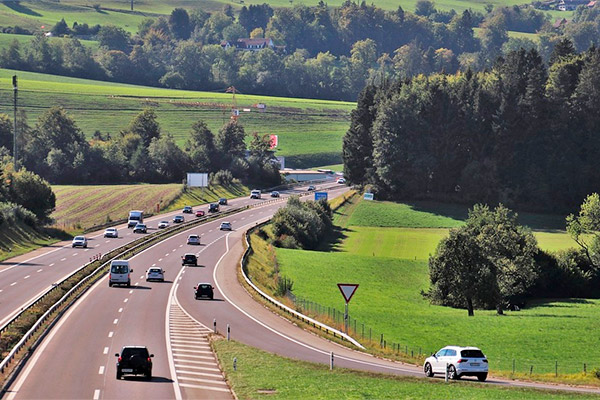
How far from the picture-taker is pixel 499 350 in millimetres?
63844

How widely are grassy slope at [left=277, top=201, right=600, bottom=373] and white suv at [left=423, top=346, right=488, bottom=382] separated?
10.6 meters

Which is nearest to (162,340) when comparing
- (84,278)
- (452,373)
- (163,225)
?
(452,373)

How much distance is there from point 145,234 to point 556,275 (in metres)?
46.5

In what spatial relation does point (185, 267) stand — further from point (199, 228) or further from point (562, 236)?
point (562, 236)

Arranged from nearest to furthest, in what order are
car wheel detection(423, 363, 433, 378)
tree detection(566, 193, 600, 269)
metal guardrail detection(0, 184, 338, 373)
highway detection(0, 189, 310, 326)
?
car wheel detection(423, 363, 433, 378) < metal guardrail detection(0, 184, 338, 373) < highway detection(0, 189, 310, 326) < tree detection(566, 193, 600, 269)

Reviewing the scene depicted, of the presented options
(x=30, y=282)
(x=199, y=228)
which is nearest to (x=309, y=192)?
(x=199, y=228)

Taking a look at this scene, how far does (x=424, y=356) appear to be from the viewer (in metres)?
58.0

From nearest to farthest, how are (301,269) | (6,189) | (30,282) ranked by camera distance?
(30,282) < (301,269) < (6,189)

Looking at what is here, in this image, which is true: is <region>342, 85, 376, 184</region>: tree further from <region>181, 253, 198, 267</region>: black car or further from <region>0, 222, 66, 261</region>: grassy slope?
<region>181, 253, 198, 267</region>: black car

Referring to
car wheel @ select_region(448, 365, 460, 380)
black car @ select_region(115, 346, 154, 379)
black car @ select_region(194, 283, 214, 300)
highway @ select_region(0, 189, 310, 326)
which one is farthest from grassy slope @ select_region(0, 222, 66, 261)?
car wheel @ select_region(448, 365, 460, 380)

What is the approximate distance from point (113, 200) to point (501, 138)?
58112mm

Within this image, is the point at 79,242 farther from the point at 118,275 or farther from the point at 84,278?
the point at 118,275

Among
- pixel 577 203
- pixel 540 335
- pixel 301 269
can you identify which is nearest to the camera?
pixel 540 335

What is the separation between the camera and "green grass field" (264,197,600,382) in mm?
64812
